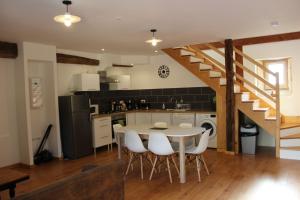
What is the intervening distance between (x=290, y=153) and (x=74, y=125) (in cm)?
458

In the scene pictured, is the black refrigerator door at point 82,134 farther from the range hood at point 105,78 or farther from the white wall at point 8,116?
the range hood at point 105,78

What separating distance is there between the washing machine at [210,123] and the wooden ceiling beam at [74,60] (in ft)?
10.2

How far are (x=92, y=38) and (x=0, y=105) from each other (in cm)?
235

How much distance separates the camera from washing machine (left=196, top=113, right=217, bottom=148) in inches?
247

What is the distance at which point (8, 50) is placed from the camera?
5.13 m

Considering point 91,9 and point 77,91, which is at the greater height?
point 91,9

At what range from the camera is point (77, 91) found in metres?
6.58

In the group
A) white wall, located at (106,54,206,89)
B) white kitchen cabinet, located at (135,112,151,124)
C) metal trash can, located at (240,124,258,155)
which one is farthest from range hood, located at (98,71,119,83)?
metal trash can, located at (240,124,258,155)

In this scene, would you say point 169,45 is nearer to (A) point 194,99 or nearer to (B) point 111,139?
(A) point 194,99

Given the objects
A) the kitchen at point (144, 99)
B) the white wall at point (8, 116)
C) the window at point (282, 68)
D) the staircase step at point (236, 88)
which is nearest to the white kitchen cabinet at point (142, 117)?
the kitchen at point (144, 99)

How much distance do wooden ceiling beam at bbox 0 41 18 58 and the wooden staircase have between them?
346cm

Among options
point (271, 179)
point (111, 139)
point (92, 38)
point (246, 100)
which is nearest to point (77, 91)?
point (111, 139)

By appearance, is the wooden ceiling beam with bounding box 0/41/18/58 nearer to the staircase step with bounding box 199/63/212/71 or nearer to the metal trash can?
the staircase step with bounding box 199/63/212/71

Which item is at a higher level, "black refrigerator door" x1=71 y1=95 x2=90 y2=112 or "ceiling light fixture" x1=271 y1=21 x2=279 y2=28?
"ceiling light fixture" x1=271 y1=21 x2=279 y2=28
